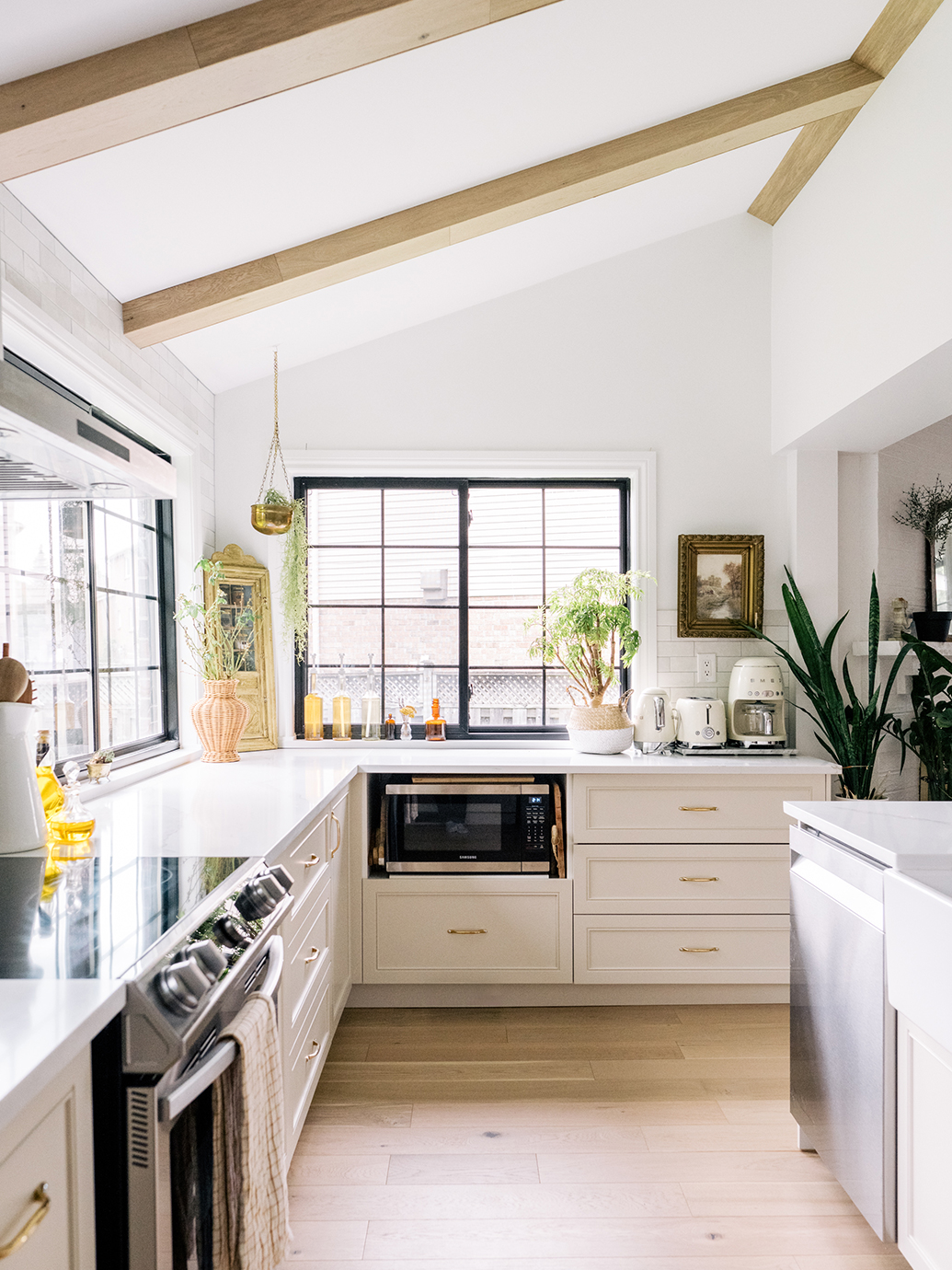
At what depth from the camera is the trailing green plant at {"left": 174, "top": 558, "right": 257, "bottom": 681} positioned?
3135mm

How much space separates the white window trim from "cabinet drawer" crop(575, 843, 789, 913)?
0.81 m

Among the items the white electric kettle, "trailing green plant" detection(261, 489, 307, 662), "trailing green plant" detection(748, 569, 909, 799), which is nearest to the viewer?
"trailing green plant" detection(748, 569, 909, 799)

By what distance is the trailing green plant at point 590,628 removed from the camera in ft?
10.8

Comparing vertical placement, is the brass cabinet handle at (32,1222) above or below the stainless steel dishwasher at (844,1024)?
above

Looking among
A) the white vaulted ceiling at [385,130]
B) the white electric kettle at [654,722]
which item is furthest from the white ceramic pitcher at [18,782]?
the white electric kettle at [654,722]

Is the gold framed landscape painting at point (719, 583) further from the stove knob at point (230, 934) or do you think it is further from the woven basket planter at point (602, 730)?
the stove knob at point (230, 934)

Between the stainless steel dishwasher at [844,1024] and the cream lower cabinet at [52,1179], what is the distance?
4.84ft

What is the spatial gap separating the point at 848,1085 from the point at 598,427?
8.64 ft

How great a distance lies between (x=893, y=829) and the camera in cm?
184

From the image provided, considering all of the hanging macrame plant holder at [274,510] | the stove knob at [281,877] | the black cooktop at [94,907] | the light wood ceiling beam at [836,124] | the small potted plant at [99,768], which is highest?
the light wood ceiling beam at [836,124]

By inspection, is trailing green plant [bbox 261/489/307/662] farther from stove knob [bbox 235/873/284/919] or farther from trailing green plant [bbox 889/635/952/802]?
trailing green plant [bbox 889/635/952/802]

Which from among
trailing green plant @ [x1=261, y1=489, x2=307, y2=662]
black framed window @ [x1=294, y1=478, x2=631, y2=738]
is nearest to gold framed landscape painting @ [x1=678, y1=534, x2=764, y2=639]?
black framed window @ [x1=294, y1=478, x2=631, y2=738]

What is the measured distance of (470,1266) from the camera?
1760 millimetres

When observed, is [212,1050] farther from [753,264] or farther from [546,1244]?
[753,264]
